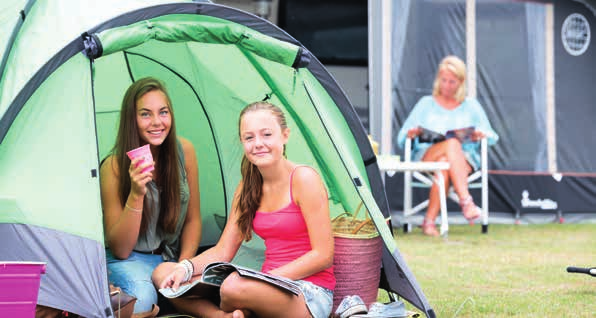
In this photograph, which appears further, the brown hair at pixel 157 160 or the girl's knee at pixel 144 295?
the brown hair at pixel 157 160

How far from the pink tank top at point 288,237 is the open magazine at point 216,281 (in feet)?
0.66

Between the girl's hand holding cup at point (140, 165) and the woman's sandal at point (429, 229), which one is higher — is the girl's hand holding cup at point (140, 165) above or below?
above

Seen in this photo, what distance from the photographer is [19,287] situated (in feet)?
8.43

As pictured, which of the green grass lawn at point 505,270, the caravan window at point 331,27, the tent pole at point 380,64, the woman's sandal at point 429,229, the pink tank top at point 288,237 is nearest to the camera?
the pink tank top at point 288,237

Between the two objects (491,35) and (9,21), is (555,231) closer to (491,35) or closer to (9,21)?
(491,35)

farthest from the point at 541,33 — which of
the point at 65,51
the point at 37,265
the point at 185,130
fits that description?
the point at 37,265

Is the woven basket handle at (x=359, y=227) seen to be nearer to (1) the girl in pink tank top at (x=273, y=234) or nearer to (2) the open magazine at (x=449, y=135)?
(1) the girl in pink tank top at (x=273, y=234)

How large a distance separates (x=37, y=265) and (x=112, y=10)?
1.48 metres

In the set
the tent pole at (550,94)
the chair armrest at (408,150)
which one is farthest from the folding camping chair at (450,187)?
the tent pole at (550,94)

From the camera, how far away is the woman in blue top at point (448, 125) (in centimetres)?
673

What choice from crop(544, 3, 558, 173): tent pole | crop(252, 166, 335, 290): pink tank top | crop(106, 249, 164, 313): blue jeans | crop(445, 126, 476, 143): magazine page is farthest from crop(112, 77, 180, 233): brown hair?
crop(544, 3, 558, 173): tent pole

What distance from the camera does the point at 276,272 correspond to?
335cm

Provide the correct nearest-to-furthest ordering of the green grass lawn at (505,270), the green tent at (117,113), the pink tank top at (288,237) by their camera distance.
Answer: the green tent at (117,113) < the pink tank top at (288,237) < the green grass lawn at (505,270)

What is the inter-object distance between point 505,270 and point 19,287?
3.10 meters
